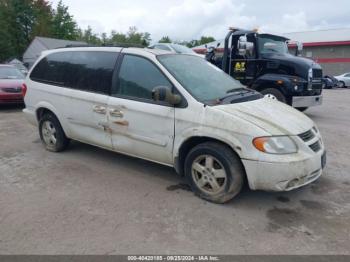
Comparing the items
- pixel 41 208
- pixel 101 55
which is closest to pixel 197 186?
pixel 41 208

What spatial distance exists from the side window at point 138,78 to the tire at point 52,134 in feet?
5.10

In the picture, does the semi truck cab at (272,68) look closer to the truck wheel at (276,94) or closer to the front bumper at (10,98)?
the truck wheel at (276,94)

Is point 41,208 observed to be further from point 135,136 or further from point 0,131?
point 0,131

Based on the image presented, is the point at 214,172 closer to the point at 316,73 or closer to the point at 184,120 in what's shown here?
the point at 184,120

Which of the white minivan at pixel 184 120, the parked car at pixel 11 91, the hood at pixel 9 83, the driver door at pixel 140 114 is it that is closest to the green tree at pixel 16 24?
the hood at pixel 9 83

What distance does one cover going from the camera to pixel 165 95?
13.4 feet

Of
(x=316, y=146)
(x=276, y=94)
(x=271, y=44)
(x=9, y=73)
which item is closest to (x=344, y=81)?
(x=271, y=44)

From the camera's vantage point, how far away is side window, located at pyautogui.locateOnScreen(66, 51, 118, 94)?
4973mm

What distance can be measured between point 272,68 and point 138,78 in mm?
5830

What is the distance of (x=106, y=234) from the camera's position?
3.39 m

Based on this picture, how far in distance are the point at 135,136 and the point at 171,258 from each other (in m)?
1.99

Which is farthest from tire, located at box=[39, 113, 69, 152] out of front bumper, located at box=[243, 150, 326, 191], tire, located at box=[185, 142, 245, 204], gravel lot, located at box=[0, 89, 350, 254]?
front bumper, located at box=[243, 150, 326, 191]

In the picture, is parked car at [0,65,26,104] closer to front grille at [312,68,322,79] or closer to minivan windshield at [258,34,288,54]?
minivan windshield at [258,34,288,54]

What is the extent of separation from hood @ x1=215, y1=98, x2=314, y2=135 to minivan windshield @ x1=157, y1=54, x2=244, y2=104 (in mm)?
335
